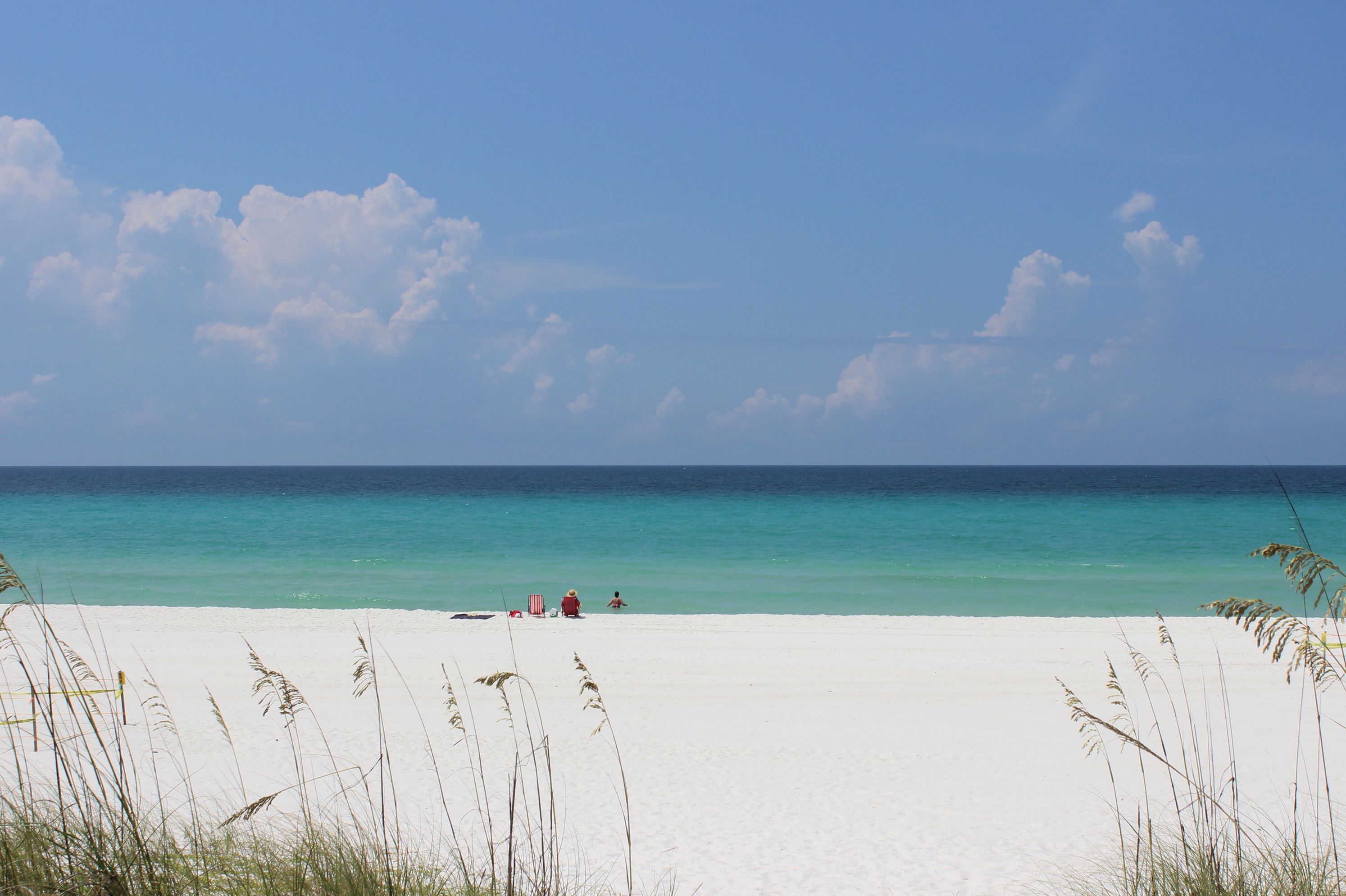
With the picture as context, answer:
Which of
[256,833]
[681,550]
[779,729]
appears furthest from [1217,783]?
[681,550]

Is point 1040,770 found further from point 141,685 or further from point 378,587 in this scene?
point 378,587

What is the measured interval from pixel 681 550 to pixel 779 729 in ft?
91.7

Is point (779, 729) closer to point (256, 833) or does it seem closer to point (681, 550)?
point (256, 833)

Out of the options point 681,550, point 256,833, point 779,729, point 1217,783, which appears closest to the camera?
point 256,833

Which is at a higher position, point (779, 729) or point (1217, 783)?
point (1217, 783)

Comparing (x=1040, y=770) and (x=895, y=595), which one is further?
(x=895, y=595)

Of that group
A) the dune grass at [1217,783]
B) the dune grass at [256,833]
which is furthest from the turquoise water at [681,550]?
the dune grass at [256,833]

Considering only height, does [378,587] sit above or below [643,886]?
below

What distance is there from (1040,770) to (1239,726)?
352 centimetres

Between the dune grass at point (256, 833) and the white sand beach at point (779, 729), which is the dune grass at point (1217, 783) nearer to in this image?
the white sand beach at point (779, 729)

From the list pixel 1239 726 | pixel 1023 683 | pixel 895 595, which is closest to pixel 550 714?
pixel 1023 683

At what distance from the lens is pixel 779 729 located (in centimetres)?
990

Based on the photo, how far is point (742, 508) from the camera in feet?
215

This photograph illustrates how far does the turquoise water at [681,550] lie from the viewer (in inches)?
975
